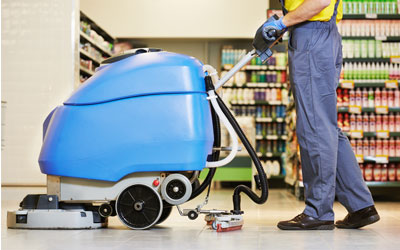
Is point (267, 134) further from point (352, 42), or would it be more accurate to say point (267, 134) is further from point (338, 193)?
point (338, 193)

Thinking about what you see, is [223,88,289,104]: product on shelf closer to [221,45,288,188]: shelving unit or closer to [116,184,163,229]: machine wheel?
[221,45,288,188]: shelving unit

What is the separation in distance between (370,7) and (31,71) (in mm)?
3556

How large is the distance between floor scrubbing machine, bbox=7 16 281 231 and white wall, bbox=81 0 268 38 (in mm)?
6702

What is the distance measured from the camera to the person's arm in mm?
2869

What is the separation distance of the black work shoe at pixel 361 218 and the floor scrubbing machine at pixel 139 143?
1.86ft

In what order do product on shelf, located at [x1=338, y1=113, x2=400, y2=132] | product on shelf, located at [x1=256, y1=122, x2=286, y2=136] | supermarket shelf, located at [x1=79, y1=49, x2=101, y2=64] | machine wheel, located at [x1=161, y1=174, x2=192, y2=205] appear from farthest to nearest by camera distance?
1. product on shelf, located at [x1=256, y1=122, x2=286, y2=136]
2. supermarket shelf, located at [x1=79, y1=49, x2=101, y2=64]
3. product on shelf, located at [x1=338, y1=113, x2=400, y2=132]
4. machine wheel, located at [x1=161, y1=174, x2=192, y2=205]

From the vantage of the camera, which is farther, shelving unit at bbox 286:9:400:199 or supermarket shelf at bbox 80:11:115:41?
supermarket shelf at bbox 80:11:115:41

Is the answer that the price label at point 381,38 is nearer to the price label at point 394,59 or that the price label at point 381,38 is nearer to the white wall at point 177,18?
the price label at point 394,59

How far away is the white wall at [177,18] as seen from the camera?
9578 millimetres

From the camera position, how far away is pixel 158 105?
2848mm

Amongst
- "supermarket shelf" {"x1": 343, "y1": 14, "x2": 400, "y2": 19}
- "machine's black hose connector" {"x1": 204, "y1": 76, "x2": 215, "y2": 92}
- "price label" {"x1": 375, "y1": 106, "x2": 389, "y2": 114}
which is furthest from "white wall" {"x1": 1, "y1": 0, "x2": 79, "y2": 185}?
"machine's black hose connector" {"x1": 204, "y1": 76, "x2": 215, "y2": 92}

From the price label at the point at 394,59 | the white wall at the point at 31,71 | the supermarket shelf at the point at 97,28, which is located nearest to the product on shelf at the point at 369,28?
the price label at the point at 394,59

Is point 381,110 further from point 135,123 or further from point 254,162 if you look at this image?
point 135,123

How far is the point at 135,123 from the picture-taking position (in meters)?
2.86
